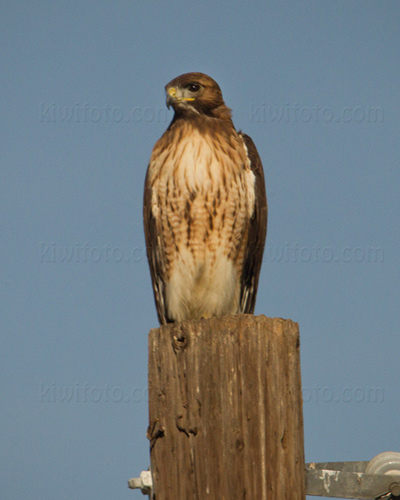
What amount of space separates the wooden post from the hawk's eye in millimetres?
3497

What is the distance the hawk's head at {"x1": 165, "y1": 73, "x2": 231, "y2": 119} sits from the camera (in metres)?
5.97

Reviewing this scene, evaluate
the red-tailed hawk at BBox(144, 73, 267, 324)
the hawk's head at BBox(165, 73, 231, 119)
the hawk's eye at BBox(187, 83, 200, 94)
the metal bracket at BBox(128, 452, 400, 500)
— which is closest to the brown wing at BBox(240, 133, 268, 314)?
the red-tailed hawk at BBox(144, 73, 267, 324)

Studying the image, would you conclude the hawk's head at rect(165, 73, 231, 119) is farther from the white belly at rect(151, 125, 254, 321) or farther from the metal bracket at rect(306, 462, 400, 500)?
the metal bracket at rect(306, 462, 400, 500)

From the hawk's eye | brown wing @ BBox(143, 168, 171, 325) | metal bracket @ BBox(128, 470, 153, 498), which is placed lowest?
metal bracket @ BBox(128, 470, 153, 498)

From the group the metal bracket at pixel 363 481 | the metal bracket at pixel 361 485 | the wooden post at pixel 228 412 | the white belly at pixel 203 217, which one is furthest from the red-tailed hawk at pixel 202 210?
the metal bracket at pixel 361 485

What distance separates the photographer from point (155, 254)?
5.76m

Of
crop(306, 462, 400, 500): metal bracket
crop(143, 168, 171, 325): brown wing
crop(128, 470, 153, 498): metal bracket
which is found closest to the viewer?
crop(306, 462, 400, 500): metal bracket

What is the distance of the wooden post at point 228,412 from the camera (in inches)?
103

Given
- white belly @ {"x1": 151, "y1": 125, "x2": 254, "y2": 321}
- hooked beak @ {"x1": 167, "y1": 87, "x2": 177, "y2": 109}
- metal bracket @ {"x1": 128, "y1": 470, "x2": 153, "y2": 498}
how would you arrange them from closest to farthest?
metal bracket @ {"x1": 128, "y1": 470, "x2": 153, "y2": 498} < white belly @ {"x1": 151, "y1": 125, "x2": 254, "y2": 321} < hooked beak @ {"x1": 167, "y1": 87, "x2": 177, "y2": 109}

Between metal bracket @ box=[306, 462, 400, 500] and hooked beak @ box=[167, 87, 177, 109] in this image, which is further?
hooked beak @ box=[167, 87, 177, 109]

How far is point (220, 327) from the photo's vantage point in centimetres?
287

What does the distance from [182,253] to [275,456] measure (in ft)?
9.89

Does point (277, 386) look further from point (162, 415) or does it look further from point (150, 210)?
point (150, 210)

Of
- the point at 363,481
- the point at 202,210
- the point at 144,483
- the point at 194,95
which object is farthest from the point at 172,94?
the point at 363,481
